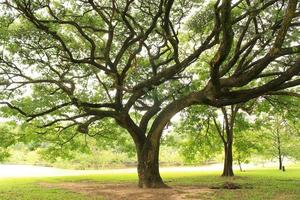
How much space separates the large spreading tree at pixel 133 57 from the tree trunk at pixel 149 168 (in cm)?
5

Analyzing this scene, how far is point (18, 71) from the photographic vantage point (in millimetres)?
20406

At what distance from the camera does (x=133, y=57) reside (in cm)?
1856

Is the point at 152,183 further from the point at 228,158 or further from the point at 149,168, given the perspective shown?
the point at 228,158

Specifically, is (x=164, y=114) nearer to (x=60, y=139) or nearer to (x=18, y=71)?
(x=18, y=71)

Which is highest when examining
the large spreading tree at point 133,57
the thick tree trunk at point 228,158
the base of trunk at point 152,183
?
the large spreading tree at point 133,57

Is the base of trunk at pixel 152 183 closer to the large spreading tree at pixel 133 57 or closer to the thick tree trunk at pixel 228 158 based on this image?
the large spreading tree at pixel 133 57

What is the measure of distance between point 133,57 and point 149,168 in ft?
19.1

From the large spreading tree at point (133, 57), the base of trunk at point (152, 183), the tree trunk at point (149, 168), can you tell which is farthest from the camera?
the tree trunk at point (149, 168)

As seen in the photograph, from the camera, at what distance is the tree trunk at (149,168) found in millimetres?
20469

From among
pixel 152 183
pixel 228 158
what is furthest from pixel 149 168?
pixel 228 158

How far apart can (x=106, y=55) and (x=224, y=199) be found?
7850 millimetres

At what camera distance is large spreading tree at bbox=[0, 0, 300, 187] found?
16.2 m

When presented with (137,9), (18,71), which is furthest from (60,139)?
(137,9)

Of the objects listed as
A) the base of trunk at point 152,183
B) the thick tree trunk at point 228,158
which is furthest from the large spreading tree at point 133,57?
the thick tree trunk at point 228,158
